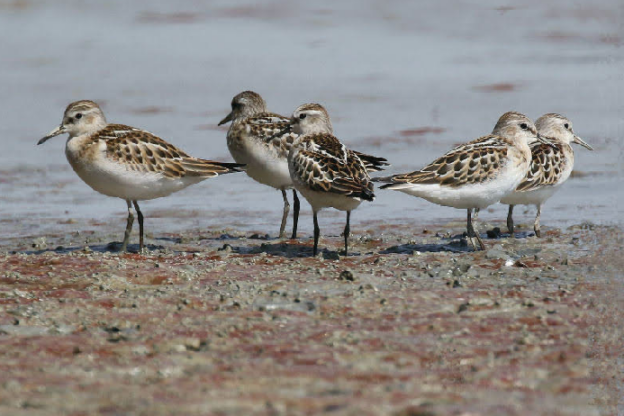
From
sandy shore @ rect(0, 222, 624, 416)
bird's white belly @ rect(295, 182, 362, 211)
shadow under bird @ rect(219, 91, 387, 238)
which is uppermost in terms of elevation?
shadow under bird @ rect(219, 91, 387, 238)

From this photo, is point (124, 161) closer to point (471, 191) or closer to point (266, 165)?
point (266, 165)

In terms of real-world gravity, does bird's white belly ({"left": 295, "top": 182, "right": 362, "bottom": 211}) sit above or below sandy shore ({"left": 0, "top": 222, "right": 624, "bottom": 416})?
above

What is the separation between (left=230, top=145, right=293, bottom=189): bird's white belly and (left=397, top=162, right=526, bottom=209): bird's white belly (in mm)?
2533

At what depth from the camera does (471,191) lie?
35.1ft

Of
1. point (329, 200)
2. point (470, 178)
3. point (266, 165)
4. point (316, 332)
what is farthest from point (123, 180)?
point (316, 332)

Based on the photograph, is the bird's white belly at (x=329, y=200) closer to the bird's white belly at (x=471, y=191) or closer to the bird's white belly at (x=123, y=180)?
the bird's white belly at (x=471, y=191)

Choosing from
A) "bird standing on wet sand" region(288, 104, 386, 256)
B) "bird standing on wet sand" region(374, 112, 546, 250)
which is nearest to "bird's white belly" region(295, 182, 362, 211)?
"bird standing on wet sand" region(288, 104, 386, 256)

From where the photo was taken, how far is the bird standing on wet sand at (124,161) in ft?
36.0

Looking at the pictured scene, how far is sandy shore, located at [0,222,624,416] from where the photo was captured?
5.75m

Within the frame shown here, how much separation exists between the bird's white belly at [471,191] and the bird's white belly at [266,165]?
253cm

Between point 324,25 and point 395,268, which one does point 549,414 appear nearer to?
point 395,268

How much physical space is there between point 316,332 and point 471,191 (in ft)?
12.8

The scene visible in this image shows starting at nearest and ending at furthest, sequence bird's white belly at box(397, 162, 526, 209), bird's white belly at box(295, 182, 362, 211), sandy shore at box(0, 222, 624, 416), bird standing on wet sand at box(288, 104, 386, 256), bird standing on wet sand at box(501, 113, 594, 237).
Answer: sandy shore at box(0, 222, 624, 416), bird standing on wet sand at box(288, 104, 386, 256), bird's white belly at box(295, 182, 362, 211), bird's white belly at box(397, 162, 526, 209), bird standing on wet sand at box(501, 113, 594, 237)

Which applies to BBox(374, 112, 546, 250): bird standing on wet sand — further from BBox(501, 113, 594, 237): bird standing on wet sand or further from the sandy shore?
BBox(501, 113, 594, 237): bird standing on wet sand
